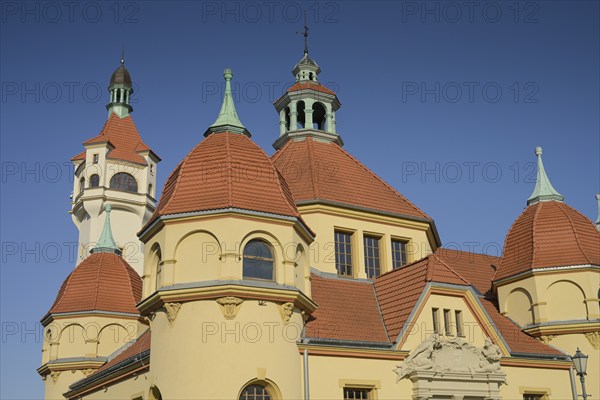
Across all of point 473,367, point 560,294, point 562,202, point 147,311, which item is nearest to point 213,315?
point 147,311

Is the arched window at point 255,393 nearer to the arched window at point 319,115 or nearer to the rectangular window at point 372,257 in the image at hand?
the rectangular window at point 372,257

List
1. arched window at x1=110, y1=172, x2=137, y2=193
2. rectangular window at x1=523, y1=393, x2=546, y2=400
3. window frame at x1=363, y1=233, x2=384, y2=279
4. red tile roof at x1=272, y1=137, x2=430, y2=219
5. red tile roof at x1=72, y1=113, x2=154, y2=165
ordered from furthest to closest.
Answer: red tile roof at x1=72, y1=113, x2=154, y2=165 → arched window at x1=110, y1=172, x2=137, y2=193 → red tile roof at x1=272, y1=137, x2=430, y2=219 → window frame at x1=363, y1=233, x2=384, y2=279 → rectangular window at x1=523, y1=393, x2=546, y2=400

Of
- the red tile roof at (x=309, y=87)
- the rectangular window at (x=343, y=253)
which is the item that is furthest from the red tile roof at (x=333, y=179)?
the red tile roof at (x=309, y=87)

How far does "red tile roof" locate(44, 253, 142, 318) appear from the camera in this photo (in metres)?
33.6

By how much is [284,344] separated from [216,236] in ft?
12.8

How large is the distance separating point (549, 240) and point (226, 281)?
1614 cm

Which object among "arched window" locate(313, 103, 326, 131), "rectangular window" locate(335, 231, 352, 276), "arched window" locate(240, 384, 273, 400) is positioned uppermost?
"arched window" locate(313, 103, 326, 131)

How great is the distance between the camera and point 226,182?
2303 cm

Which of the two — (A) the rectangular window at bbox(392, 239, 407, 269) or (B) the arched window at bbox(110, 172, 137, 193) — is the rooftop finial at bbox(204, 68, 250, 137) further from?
(B) the arched window at bbox(110, 172, 137, 193)

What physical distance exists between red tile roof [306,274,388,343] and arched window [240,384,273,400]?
9.02ft

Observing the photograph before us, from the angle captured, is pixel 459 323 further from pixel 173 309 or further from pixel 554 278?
pixel 173 309

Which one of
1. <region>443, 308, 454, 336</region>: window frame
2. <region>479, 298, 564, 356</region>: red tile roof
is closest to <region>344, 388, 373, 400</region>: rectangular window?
<region>443, 308, 454, 336</region>: window frame

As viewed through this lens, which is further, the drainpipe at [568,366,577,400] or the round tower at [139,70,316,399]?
the drainpipe at [568,366,577,400]

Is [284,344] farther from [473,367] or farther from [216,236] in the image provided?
[473,367]
